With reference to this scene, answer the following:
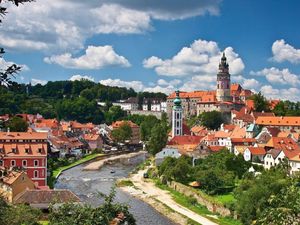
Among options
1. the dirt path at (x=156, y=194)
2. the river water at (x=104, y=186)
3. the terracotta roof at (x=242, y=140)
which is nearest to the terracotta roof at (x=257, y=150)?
the terracotta roof at (x=242, y=140)

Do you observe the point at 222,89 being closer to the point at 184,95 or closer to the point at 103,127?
the point at 184,95

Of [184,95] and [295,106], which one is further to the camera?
[184,95]

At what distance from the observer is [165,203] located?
114ft

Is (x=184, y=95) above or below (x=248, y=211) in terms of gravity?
above

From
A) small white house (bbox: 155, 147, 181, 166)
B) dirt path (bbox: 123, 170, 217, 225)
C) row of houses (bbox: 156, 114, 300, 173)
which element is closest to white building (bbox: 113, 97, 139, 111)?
row of houses (bbox: 156, 114, 300, 173)

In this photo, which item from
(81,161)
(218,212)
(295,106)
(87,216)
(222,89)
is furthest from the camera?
(222,89)

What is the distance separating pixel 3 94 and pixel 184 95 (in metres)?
96.9

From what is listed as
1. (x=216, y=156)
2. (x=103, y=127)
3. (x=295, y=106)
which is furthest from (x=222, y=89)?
(x=216, y=156)

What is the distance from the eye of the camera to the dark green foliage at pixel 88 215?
49.1 feet

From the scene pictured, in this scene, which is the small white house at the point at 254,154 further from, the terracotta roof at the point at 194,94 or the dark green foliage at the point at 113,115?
the dark green foliage at the point at 113,115

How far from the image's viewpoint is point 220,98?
89.1 metres

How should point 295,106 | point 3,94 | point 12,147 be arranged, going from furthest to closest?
point 295,106 < point 12,147 < point 3,94

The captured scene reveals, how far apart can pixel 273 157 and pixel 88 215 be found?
30816mm

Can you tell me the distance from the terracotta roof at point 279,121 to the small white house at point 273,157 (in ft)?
69.5
